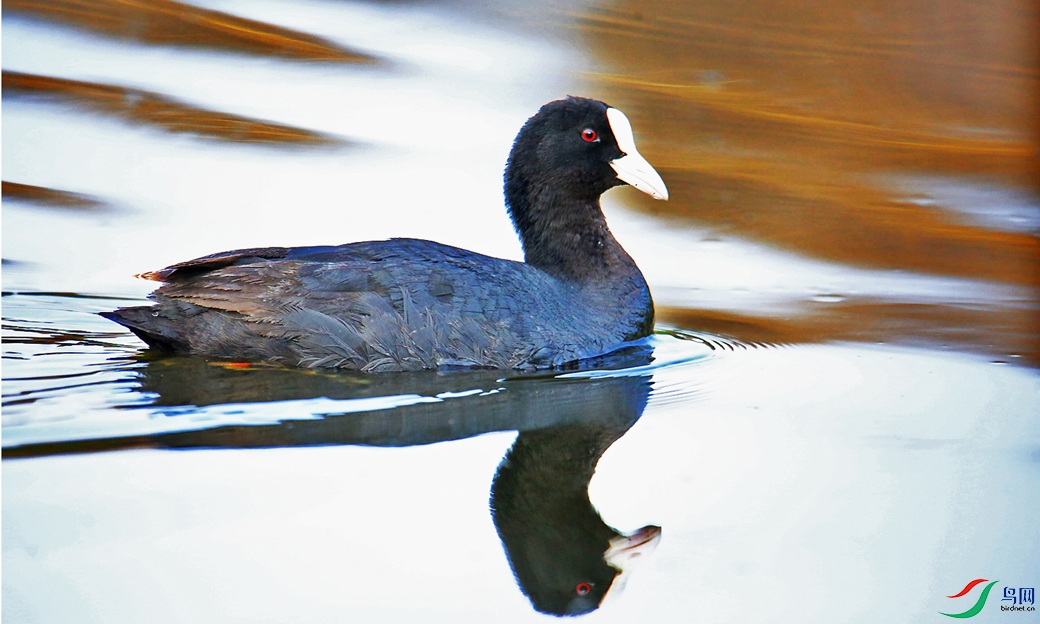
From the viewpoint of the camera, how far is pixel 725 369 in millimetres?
4699

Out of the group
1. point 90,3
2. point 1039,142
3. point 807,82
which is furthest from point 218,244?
point 1039,142

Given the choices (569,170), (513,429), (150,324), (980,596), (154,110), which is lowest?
(980,596)

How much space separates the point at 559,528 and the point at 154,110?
515cm

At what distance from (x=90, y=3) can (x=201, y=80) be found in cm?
119

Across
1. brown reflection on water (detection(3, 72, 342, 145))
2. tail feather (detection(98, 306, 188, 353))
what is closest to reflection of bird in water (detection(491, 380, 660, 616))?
tail feather (detection(98, 306, 188, 353))

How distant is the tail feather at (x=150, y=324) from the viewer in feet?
14.3

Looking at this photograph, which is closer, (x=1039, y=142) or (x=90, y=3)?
(x=1039, y=142)

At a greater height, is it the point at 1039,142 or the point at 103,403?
the point at 1039,142

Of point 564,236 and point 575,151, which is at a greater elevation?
point 575,151

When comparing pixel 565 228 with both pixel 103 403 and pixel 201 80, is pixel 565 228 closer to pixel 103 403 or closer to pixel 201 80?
pixel 103 403

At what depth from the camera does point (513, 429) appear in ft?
12.9

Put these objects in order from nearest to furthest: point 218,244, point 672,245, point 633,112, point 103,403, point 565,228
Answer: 1. point 103,403
2. point 565,228
3. point 218,244
4. point 672,245
5. point 633,112

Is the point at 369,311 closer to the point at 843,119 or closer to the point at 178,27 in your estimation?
the point at 843,119

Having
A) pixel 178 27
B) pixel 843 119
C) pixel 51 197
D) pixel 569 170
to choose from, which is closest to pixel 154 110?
pixel 178 27
